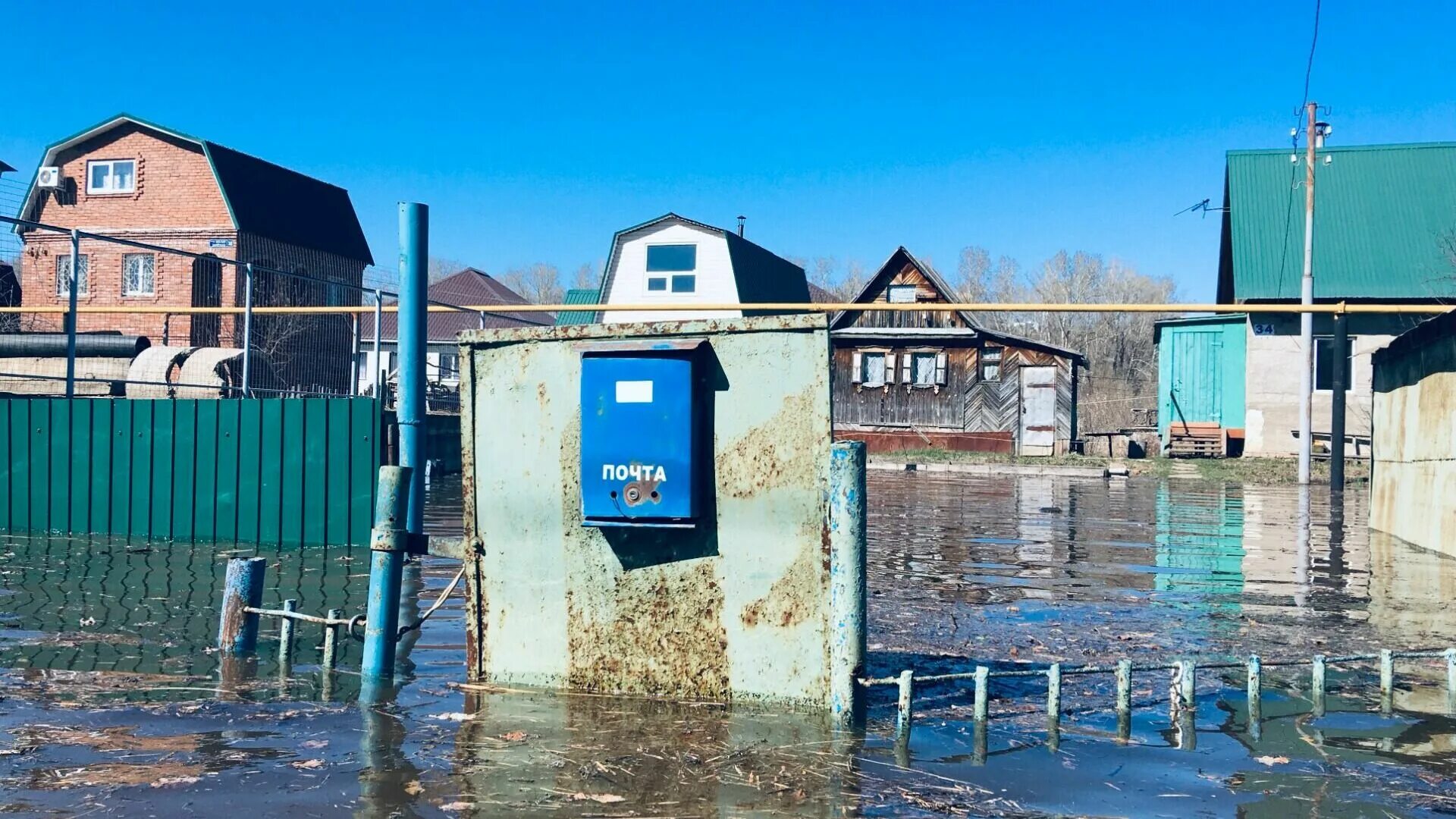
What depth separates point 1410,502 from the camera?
13.3 metres

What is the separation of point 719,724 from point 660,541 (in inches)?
33.7

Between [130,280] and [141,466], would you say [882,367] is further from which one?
[141,466]

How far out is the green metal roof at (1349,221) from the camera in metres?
33.4

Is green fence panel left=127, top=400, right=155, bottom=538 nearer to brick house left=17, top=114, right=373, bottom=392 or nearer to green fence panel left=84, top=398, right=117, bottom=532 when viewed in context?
green fence panel left=84, top=398, right=117, bottom=532

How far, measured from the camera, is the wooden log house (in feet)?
124

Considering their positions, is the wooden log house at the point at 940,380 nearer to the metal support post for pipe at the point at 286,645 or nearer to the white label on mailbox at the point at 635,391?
the metal support post for pipe at the point at 286,645

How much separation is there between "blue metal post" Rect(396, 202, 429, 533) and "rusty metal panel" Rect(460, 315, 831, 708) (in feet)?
2.24

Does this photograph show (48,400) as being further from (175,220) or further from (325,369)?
(175,220)

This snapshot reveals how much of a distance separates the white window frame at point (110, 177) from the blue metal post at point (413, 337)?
116ft

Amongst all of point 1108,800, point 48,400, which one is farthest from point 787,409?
point 48,400

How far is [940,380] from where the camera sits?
38781mm

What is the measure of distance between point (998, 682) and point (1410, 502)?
9.37 meters

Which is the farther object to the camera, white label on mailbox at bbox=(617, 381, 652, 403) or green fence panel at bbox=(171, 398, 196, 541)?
green fence panel at bbox=(171, 398, 196, 541)


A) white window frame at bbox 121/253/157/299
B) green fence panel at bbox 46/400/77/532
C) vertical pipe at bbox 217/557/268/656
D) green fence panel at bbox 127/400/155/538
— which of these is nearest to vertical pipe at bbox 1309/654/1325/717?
vertical pipe at bbox 217/557/268/656
